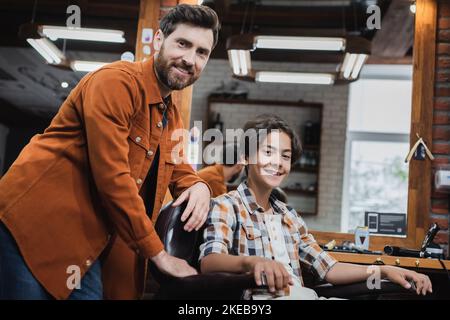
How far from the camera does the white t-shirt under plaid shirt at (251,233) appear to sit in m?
1.73

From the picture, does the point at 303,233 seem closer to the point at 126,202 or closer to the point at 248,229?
the point at 248,229

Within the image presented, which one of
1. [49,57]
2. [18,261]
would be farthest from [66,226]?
[49,57]

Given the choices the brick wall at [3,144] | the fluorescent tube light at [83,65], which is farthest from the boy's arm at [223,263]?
the brick wall at [3,144]

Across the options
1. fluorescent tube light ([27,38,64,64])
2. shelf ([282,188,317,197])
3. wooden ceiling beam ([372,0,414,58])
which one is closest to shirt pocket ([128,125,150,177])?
fluorescent tube light ([27,38,64,64])

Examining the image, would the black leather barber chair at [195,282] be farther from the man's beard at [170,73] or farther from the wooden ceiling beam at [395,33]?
the wooden ceiling beam at [395,33]

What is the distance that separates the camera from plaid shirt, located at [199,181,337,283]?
1730mm

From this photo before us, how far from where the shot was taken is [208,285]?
139cm

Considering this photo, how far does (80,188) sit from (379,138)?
595cm

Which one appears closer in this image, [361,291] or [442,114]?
[361,291]

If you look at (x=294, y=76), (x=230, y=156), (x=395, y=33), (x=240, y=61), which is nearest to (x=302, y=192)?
(x=294, y=76)

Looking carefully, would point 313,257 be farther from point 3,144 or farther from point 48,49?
point 3,144

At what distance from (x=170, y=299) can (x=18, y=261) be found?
1.55 feet

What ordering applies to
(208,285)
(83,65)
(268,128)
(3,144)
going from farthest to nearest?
(3,144) → (83,65) → (268,128) → (208,285)

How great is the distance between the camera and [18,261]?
1447 mm
